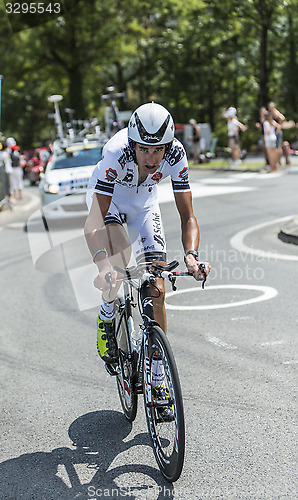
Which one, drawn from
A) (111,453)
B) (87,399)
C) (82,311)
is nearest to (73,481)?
(111,453)

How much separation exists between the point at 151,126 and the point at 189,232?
684 millimetres

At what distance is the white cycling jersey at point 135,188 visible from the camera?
4105 mm

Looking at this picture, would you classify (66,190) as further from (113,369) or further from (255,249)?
(113,369)

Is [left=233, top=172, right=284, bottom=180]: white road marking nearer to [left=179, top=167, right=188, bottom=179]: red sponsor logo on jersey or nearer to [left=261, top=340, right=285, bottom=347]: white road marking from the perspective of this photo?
[left=261, top=340, right=285, bottom=347]: white road marking

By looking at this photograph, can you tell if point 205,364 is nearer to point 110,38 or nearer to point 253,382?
point 253,382

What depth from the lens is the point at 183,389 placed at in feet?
15.9

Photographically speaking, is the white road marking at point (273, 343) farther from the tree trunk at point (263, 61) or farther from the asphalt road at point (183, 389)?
the tree trunk at point (263, 61)

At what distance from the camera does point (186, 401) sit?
4.63 m

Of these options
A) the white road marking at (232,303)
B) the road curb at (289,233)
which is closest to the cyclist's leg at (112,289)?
the white road marking at (232,303)

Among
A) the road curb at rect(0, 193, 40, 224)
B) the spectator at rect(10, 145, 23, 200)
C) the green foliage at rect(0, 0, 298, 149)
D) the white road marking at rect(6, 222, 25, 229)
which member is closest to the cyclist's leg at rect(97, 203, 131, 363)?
the white road marking at rect(6, 222, 25, 229)

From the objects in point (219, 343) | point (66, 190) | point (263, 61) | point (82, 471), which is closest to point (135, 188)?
point (82, 471)

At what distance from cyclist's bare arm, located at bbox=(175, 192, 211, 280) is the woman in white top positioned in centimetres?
1708

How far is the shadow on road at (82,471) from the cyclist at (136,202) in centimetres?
54

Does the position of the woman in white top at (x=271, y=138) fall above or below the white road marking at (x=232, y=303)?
above
